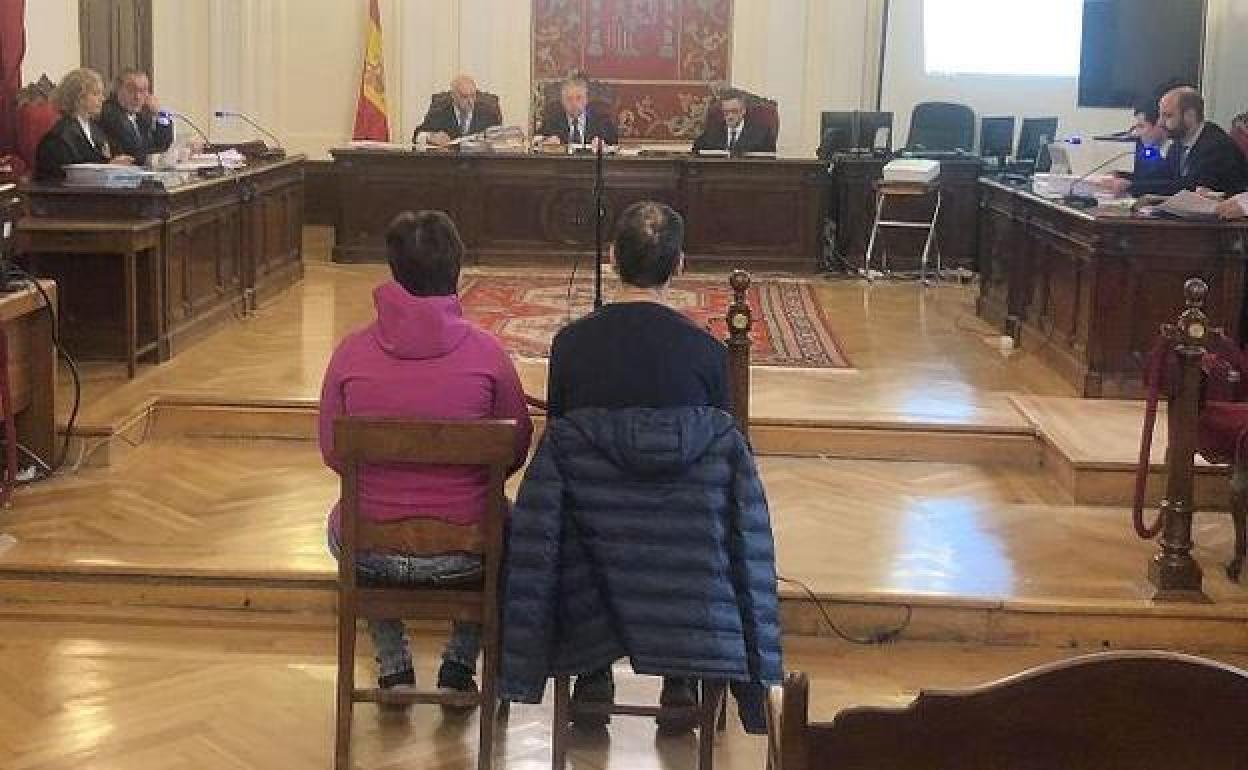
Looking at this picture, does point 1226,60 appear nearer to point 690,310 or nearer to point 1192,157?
point 1192,157

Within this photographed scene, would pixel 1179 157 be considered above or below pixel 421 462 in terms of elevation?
above

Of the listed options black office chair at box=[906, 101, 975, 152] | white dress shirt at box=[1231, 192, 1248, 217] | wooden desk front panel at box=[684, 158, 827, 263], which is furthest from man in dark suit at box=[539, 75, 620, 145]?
white dress shirt at box=[1231, 192, 1248, 217]

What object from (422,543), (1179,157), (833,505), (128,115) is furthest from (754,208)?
(422,543)

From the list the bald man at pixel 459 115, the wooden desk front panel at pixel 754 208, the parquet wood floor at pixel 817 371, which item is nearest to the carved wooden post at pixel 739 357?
the parquet wood floor at pixel 817 371

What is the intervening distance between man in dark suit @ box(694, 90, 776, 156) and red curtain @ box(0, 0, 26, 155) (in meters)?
4.53

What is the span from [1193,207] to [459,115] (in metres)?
6.02

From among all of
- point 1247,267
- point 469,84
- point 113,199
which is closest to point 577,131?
A: point 469,84

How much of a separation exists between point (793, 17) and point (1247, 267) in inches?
269

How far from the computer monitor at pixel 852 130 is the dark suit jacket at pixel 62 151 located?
18.2 ft

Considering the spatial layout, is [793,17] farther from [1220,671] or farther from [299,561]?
[1220,671]

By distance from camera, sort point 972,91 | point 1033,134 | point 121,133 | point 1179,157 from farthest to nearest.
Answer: point 972,91
point 1033,134
point 121,133
point 1179,157

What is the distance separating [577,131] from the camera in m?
11.6

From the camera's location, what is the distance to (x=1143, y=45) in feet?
38.4

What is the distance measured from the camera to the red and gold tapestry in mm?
13125
